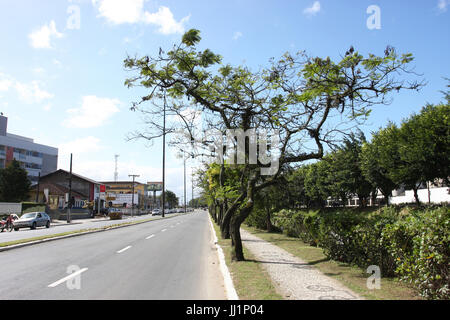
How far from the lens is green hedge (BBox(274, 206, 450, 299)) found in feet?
17.6

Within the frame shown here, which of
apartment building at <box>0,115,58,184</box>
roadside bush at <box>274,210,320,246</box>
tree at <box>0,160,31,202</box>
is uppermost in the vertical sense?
apartment building at <box>0,115,58,184</box>

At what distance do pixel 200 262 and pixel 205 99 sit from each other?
515 cm

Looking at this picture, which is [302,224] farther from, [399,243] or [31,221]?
[31,221]

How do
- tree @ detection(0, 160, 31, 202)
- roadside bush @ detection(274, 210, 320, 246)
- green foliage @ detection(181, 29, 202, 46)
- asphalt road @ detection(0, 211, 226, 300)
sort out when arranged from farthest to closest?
tree @ detection(0, 160, 31, 202) → roadside bush @ detection(274, 210, 320, 246) → green foliage @ detection(181, 29, 202, 46) → asphalt road @ detection(0, 211, 226, 300)

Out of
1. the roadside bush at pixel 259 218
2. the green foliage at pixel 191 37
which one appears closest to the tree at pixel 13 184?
the roadside bush at pixel 259 218

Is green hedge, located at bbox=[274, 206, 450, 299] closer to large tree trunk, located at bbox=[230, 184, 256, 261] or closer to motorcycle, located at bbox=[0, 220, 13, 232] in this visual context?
large tree trunk, located at bbox=[230, 184, 256, 261]

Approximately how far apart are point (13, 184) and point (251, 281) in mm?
55010

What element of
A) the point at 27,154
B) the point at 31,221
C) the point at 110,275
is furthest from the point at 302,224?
the point at 27,154

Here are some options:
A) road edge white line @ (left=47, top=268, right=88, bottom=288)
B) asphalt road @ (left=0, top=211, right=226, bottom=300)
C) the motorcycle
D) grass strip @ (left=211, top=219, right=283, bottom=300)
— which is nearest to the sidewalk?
grass strip @ (left=211, top=219, right=283, bottom=300)

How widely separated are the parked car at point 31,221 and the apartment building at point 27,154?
1784 inches

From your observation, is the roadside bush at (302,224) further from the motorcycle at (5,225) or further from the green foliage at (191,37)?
the motorcycle at (5,225)

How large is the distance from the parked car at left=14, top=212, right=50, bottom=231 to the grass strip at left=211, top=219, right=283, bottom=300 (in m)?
25.9
